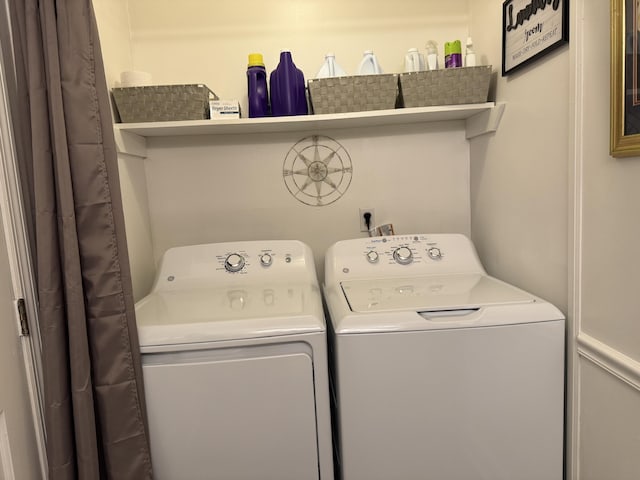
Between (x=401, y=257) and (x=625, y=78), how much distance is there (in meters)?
0.99

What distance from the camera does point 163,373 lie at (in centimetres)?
126

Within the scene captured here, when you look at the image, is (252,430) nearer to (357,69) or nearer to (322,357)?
(322,357)

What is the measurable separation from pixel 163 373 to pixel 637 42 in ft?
4.75

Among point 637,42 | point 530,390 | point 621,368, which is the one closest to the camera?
point 637,42

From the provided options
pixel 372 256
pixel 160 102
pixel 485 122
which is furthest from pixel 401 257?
pixel 160 102

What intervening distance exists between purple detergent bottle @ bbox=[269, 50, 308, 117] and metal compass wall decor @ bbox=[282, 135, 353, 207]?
26 centimetres

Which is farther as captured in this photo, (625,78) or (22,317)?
(22,317)

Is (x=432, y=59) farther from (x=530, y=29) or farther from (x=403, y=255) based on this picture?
(x=403, y=255)

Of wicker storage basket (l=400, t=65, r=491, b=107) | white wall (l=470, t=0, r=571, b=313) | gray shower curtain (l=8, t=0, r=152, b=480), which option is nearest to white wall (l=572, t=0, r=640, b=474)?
white wall (l=470, t=0, r=571, b=313)

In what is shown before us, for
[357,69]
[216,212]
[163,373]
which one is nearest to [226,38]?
[357,69]

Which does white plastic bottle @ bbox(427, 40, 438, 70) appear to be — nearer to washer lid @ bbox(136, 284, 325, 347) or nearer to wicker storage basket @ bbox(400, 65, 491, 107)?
wicker storage basket @ bbox(400, 65, 491, 107)

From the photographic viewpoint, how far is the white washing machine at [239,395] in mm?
1253

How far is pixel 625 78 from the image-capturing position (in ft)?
3.26

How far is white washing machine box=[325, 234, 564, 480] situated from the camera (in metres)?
1.27
